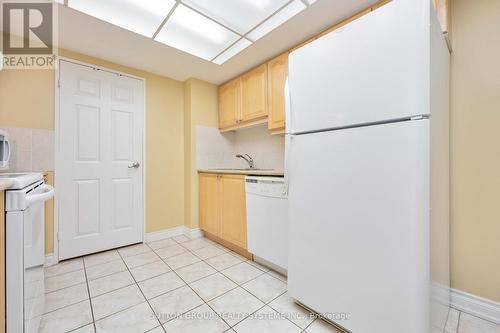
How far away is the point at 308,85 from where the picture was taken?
1.29 meters

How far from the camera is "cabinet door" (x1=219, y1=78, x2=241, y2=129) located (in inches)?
111

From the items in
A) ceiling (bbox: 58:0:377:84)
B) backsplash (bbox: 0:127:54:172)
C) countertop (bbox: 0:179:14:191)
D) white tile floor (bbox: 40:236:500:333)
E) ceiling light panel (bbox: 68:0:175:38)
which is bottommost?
white tile floor (bbox: 40:236:500:333)

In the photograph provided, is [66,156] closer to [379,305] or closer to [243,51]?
[243,51]

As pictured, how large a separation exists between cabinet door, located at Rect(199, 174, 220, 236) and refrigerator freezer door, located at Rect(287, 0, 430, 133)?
1509mm


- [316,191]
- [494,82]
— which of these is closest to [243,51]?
[316,191]

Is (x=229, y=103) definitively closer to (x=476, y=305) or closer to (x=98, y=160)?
(x=98, y=160)

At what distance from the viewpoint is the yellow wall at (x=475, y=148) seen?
4.33ft

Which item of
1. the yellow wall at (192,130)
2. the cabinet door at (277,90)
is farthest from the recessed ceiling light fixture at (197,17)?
the yellow wall at (192,130)

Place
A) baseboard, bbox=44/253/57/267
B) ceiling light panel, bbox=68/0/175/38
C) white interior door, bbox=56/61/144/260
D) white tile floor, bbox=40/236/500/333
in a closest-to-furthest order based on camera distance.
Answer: white tile floor, bbox=40/236/500/333, ceiling light panel, bbox=68/0/175/38, baseboard, bbox=44/253/57/267, white interior door, bbox=56/61/144/260

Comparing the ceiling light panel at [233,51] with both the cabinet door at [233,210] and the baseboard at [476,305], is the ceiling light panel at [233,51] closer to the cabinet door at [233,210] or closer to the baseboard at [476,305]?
the cabinet door at [233,210]

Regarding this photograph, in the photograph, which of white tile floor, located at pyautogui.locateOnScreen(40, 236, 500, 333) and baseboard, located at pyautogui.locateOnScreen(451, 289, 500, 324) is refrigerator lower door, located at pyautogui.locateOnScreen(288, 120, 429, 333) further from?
baseboard, located at pyautogui.locateOnScreen(451, 289, 500, 324)

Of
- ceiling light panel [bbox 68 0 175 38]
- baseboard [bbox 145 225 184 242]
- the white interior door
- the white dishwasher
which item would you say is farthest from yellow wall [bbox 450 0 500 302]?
the white interior door

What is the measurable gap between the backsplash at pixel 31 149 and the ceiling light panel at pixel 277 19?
7.18 ft

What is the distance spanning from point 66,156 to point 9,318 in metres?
1.73
